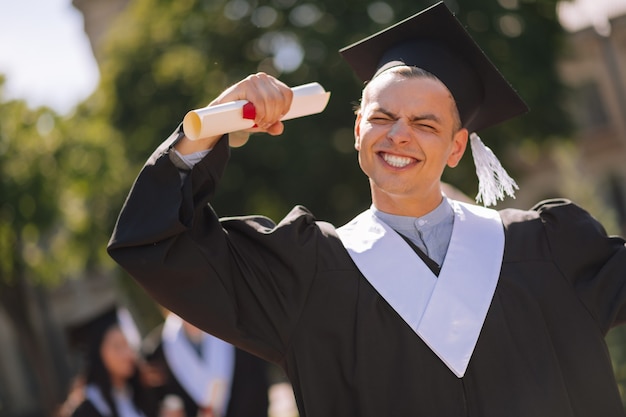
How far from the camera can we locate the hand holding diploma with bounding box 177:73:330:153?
296 centimetres

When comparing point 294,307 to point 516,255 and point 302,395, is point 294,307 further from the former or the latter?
point 516,255

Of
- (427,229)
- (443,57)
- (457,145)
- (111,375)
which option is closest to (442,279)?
(427,229)

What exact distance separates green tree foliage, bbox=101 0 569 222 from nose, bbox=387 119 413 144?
13.5m

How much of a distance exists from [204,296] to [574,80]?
2843 cm

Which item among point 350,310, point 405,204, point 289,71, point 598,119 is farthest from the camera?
point 598,119

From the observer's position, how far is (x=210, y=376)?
720 centimetres

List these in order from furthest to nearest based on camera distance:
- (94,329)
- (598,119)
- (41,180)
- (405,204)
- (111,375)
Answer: (598,119) < (41,180) < (94,329) < (111,375) < (405,204)

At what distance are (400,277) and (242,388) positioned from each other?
13.8 ft

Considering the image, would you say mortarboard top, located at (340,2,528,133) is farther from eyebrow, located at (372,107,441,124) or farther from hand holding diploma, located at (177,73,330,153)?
hand holding diploma, located at (177,73,330,153)

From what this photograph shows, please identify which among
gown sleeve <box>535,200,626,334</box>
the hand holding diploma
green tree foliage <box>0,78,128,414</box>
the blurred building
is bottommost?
the blurred building

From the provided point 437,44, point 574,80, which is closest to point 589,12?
point 574,80

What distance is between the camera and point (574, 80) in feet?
98.7

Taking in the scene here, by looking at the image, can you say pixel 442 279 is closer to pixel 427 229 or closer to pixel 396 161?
pixel 427 229

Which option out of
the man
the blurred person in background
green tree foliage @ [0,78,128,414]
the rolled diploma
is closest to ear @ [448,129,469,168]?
the man
